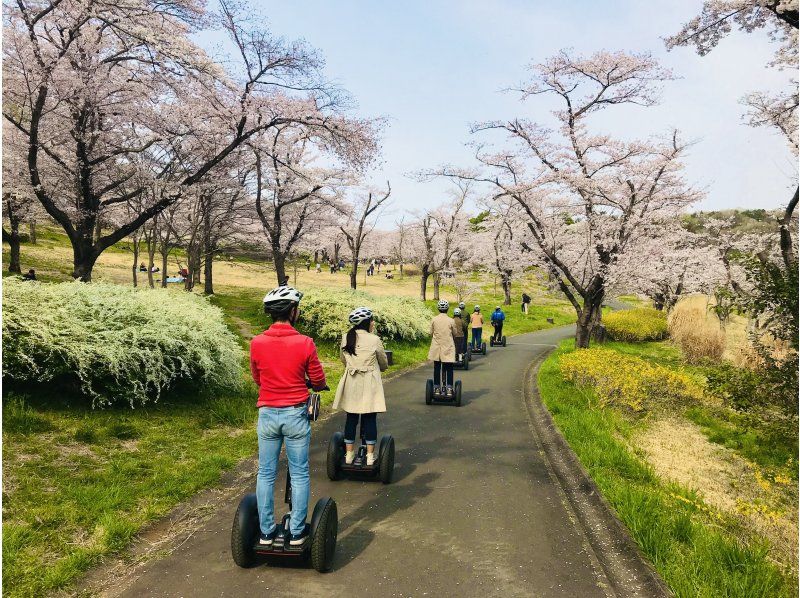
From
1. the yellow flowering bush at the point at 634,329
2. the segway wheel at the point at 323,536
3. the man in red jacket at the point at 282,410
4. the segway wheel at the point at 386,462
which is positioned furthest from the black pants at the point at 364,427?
the yellow flowering bush at the point at 634,329

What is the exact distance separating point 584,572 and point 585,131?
14.9 metres

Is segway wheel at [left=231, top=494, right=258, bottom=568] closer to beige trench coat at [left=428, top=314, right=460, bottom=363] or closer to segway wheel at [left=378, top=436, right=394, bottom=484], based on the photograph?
segway wheel at [left=378, top=436, right=394, bottom=484]

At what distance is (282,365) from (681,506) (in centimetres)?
482

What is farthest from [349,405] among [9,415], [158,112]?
[158,112]

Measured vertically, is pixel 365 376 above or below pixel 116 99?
below

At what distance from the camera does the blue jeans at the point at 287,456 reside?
3689 millimetres

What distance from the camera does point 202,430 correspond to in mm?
7309

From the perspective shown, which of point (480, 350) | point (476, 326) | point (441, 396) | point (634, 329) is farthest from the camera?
point (634, 329)

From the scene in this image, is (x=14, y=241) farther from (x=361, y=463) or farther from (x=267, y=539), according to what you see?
(x=267, y=539)

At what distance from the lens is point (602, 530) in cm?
474

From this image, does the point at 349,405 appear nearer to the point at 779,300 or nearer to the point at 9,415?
the point at 9,415

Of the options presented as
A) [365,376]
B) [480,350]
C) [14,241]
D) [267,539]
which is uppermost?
[14,241]

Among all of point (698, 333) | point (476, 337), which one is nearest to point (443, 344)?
point (476, 337)

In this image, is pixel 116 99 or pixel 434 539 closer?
pixel 434 539
